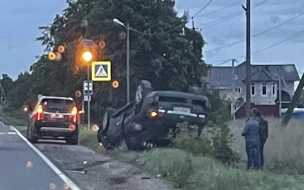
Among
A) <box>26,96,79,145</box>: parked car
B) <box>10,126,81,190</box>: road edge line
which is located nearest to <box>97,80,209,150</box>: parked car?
<box>10,126,81,190</box>: road edge line

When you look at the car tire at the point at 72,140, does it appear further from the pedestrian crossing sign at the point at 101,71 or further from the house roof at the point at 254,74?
the house roof at the point at 254,74

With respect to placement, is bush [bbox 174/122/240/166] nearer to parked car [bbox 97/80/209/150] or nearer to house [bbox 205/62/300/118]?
parked car [bbox 97/80/209/150]

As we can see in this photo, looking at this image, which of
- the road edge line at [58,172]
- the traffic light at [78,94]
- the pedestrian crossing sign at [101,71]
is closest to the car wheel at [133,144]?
the road edge line at [58,172]

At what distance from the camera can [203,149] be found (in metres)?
22.2

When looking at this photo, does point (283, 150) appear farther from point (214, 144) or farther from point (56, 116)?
point (56, 116)

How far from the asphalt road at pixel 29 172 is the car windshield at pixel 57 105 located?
4770mm

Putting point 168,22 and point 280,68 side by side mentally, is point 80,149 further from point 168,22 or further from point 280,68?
point 280,68

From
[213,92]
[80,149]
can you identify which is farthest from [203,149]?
[213,92]

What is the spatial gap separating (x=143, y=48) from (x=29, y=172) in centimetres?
3920

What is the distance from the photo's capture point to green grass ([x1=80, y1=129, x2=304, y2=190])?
591 inches

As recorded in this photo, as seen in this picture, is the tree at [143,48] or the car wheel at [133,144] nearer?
the car wheel at [133,144]

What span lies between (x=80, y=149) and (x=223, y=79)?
93.5 meters

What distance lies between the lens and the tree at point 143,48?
58656mm

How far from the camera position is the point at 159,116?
79.6 ft
